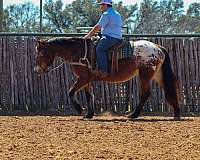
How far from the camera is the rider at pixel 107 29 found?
40.2 feet

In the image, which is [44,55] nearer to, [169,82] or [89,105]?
[89,105]

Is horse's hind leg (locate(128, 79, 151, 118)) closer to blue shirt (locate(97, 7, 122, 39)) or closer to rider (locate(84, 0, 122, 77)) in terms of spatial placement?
rider (locate(84, 0, 122, 77))

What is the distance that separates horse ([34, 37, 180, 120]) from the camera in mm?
12609

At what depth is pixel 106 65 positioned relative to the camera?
41.0ft

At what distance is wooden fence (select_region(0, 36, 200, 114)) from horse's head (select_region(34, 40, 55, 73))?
5.55 feet

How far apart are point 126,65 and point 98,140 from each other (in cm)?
399

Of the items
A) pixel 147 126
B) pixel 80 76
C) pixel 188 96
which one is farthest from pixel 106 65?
pixel 188 96

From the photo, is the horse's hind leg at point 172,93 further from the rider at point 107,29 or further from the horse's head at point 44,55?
the horse's head at point 44,55

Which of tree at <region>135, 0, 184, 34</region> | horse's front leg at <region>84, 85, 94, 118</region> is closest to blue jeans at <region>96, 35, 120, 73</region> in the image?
horse's front leg at <region>84, 85, 94, 118</region>

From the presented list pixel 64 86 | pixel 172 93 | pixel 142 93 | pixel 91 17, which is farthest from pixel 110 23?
pixel 91 17

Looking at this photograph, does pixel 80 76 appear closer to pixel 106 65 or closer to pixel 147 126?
pixel 106 65

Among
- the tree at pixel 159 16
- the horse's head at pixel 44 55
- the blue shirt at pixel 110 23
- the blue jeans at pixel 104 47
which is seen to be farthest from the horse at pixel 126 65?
the tree at pixel 159 16

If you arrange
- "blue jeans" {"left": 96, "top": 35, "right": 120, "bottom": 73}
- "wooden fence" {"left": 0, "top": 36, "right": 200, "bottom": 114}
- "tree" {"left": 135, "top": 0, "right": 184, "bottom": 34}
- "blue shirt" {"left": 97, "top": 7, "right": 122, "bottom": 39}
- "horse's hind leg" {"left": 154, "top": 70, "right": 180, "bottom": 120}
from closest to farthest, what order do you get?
1. "blue shirt" {"left": 97, "top": 7, "right": 122, "bottom": 39}
2. "blue jeans" {"left": 96, "top": 35, "right": 120, "bottom": 73}
3. "horse's hind leg" {"left": 154, "top": 70, "right": 180, "bottom": 120}
4. "wooden fence" {"left": 0, "top": 36, "right": 200, "bottom": 114}
5. "tree" {"left": 135, "top": 0, "right": 184, "bottom": 34}

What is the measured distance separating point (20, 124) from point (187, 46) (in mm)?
5281
